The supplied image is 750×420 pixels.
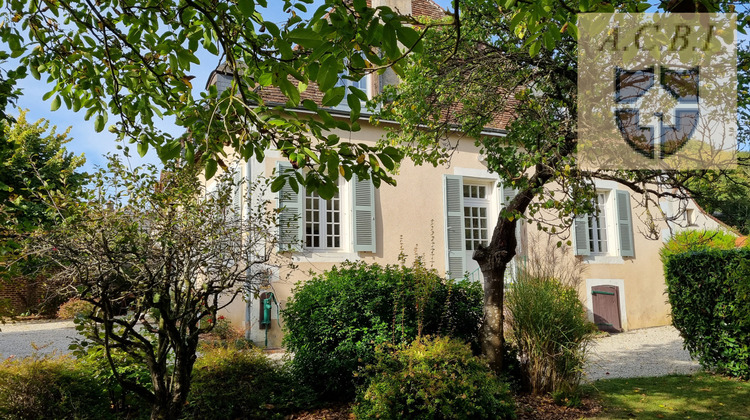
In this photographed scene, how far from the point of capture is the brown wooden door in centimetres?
1149

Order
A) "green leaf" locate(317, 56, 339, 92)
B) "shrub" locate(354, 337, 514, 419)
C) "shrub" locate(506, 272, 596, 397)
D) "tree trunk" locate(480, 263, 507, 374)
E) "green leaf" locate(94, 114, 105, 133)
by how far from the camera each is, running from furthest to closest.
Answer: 1. "tree trunk" locate(480, 263, 507, 374)
2. "shrub" locate(506, 272, 596, 397)
3. "shrub" locate(354, 337, 514, 419)
4. "green leaf" locate(94, 114, 105, 133)
5. "green leaf" locate(317, 56, 339, 92)

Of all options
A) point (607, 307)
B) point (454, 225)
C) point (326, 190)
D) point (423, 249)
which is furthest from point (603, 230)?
point (326, 190)

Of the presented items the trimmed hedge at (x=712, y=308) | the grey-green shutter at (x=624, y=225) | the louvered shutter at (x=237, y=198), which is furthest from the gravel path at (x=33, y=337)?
the grey-green shutter at (x=624, y=225)

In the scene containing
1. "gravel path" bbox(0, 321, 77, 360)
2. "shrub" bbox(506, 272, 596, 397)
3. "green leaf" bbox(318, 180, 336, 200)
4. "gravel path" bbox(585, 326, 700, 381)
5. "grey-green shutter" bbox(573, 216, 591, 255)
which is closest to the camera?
"green leaf" bbox(318, 180, 336, 200)

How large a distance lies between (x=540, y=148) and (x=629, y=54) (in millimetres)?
1166

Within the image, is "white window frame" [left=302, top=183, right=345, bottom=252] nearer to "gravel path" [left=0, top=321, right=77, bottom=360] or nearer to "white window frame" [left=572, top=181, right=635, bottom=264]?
"gravel path" [left=0, top=321, right=77, bottom=360]

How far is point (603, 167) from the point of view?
5.02 m

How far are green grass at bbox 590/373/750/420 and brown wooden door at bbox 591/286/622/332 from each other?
4.88 metres

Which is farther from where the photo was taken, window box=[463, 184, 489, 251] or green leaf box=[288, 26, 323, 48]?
window box=[463, 184, 489, 251]

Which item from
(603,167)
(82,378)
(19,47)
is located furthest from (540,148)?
(82,378)

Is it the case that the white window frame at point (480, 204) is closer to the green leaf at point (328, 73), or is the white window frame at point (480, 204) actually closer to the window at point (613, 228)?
the window at point (613, 228)

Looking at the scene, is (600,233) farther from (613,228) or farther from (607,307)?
(607,307)

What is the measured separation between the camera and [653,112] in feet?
16.8

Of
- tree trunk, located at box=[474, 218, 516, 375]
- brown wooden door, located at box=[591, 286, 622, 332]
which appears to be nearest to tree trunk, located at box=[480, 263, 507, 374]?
tree trunk, located at box=[474, 218, 516, 375]
